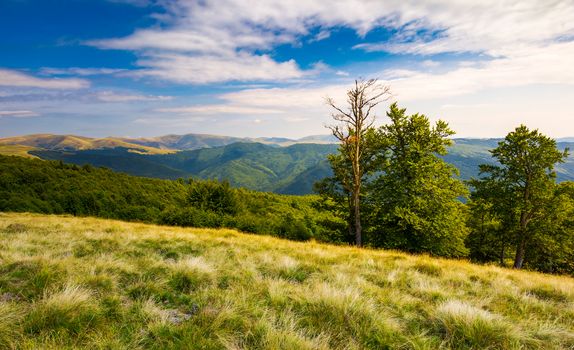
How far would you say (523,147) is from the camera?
24172 millimetres

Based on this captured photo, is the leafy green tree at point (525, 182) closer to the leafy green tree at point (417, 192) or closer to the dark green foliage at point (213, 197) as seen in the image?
the leafy green tree at point (417, 192)

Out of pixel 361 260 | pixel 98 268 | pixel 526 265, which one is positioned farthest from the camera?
pixel 526 265

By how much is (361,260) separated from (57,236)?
36.6ft

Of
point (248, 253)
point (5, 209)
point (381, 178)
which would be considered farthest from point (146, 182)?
point (248, 253)

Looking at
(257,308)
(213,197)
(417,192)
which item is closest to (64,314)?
(257,308)

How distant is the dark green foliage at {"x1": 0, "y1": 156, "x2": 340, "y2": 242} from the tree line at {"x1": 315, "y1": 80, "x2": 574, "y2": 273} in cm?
494

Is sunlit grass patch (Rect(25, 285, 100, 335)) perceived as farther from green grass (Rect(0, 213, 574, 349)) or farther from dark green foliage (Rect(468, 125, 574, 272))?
dark green foliage (Rect(468, 125, 574, 272))

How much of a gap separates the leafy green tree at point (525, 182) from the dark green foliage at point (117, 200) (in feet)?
52.0

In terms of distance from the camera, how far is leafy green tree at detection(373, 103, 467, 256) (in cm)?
2136

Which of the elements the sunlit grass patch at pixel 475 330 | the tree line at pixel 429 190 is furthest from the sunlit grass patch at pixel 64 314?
the tree line at pixel 429 190

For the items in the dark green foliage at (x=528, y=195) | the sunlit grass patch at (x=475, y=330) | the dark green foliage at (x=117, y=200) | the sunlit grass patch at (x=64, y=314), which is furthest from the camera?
the dark green foliage at (x=117, y=200)

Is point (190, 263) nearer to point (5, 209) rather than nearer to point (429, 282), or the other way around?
point (429, 282)

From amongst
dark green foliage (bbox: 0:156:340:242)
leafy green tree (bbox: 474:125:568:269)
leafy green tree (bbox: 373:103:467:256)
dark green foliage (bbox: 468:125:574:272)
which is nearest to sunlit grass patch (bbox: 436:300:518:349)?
leafy green tree (bbox: 373:103:467:256)

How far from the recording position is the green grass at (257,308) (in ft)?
12.4
